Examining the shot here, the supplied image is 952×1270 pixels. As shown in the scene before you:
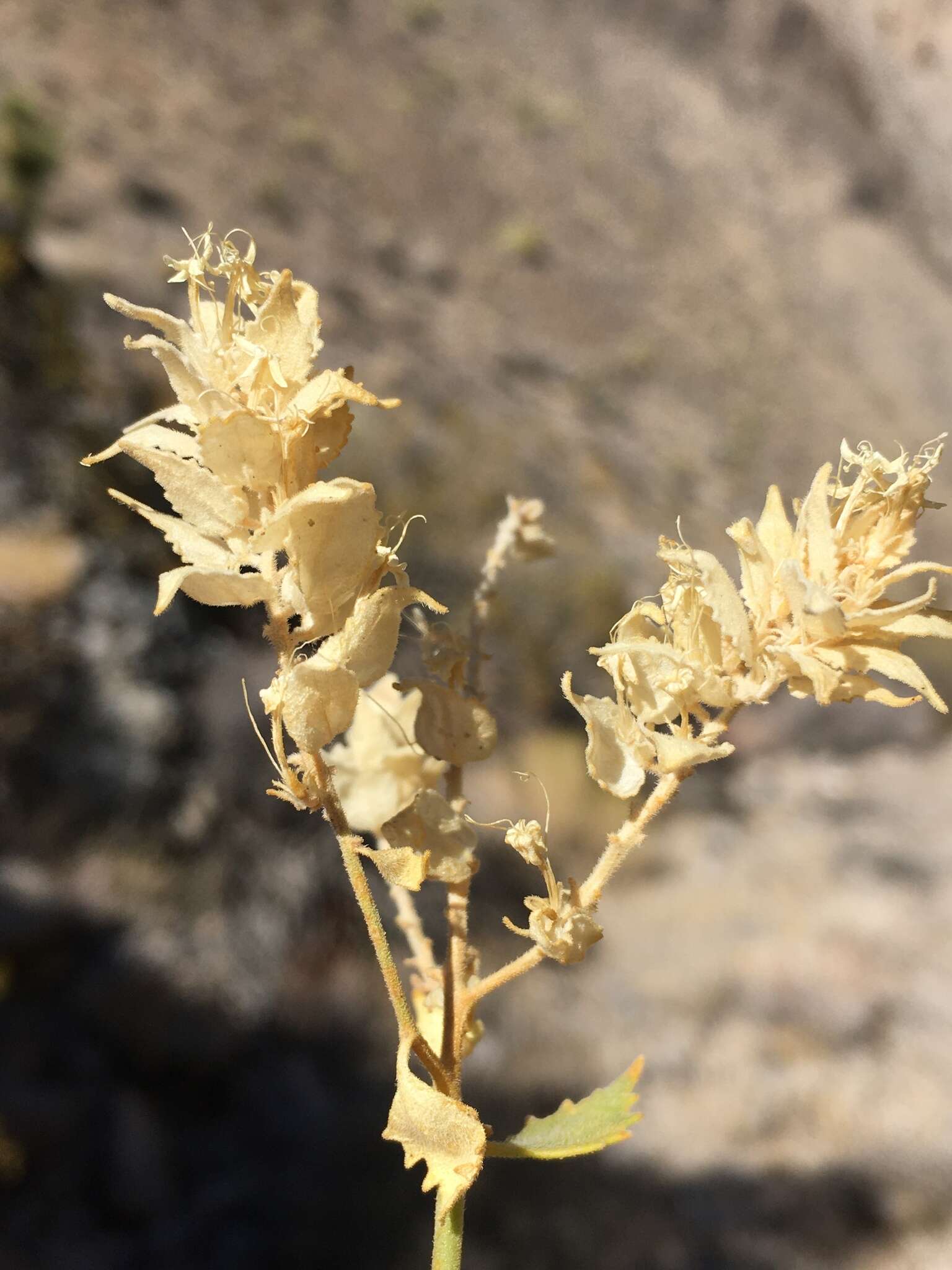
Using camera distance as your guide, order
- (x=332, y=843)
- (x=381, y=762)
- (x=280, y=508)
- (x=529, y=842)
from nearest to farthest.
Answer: (x=280, y=508) → (x=529, y=842) → (x=381, y=762) → (x=332, y=843)

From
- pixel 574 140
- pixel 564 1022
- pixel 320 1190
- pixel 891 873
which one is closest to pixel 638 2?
pixel 574 140

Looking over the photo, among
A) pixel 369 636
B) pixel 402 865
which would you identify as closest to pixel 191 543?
pixel 369 636

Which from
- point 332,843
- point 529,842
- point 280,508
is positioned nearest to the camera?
point 280,508

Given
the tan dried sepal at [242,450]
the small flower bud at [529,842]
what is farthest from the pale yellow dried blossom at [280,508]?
the small flower bud at [529,842]

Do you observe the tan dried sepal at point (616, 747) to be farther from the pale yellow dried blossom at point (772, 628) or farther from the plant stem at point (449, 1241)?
the plant stem at point (449, 1241)

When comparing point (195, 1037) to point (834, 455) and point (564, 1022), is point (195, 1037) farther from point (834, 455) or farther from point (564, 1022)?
point (834, 455)

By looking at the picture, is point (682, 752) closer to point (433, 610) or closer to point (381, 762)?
point (433, 610)
